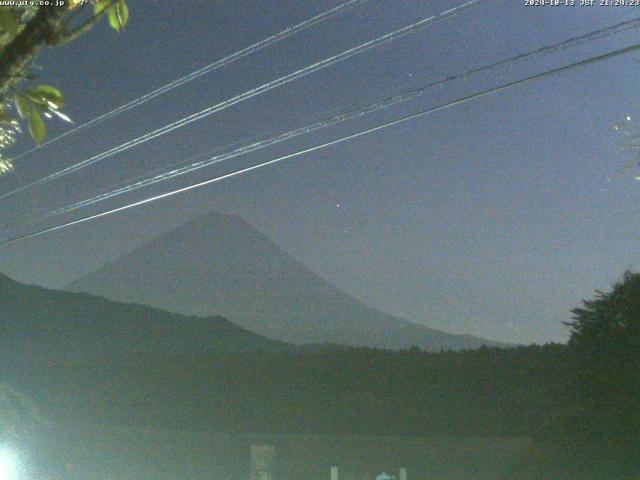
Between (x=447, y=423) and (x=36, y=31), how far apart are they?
2220 centimetres

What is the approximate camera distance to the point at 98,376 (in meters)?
37.5

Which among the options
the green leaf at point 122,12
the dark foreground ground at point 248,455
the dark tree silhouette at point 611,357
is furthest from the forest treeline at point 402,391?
the green leaf at point 122,12

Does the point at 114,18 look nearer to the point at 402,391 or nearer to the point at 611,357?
the point at 611,357

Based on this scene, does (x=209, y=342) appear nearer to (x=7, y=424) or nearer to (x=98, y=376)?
(x=98, y=376)

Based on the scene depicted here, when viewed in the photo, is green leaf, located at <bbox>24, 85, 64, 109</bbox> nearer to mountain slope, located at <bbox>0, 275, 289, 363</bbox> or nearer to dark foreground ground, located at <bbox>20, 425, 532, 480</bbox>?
dark foreground ground, located at <bbox>20, 425, 532, 480</bbox>

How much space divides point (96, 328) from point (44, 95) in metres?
58.9

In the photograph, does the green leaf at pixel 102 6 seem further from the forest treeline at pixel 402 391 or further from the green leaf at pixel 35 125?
the forest treeline at pixel 402 391

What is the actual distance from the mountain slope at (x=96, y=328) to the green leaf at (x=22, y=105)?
51.1 meters

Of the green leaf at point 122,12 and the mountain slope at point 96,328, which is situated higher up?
the mountain slope at point 96,328

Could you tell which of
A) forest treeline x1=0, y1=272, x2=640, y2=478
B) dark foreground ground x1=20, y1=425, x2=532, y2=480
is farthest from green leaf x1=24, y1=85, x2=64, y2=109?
forest treeline x1=0, y1=272, x2=640, y2=478

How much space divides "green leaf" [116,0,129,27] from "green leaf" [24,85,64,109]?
1.43ft

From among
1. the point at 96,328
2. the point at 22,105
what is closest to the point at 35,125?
the point at 22,105

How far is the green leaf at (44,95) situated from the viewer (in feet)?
11.4

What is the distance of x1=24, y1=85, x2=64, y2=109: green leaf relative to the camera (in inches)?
136
